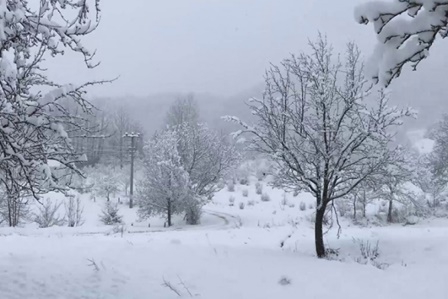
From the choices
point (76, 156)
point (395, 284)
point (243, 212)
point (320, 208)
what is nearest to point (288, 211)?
point (243, 212)

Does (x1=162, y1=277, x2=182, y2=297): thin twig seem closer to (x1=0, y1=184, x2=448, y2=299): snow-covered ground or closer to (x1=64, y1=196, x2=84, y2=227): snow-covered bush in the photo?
(x1=0, y1=184, x2=448, y2=299): snow-covered ground

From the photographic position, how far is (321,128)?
9891 mm

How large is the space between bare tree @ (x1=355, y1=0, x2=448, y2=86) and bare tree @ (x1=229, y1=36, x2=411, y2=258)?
6948mm

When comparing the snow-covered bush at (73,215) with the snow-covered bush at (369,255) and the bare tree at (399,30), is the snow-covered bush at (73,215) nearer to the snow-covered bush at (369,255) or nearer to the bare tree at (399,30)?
the snow-covered bush at (369,255)

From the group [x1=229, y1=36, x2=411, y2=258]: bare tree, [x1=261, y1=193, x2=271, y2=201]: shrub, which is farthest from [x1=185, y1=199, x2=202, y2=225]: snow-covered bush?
[x1=229, y1=36, x2=411, y2=258]: bare tree

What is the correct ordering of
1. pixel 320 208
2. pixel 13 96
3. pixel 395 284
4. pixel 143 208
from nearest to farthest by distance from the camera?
pixel 13 96, pixel 395 284, pixel 320 208, pixel 143 208

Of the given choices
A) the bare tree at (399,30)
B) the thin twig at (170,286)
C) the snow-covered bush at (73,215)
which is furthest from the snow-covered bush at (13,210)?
the bare tree at (399,30)

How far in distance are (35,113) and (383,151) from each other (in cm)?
761

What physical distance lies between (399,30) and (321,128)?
757 cm

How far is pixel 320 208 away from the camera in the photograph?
9938 mm

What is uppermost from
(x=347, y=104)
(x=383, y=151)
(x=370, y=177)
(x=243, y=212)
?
(x=347, y=104)

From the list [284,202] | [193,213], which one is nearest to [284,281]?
[193,213]

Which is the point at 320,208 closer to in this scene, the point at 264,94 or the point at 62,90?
the point at 264,94

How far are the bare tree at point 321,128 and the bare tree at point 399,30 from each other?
695cm
